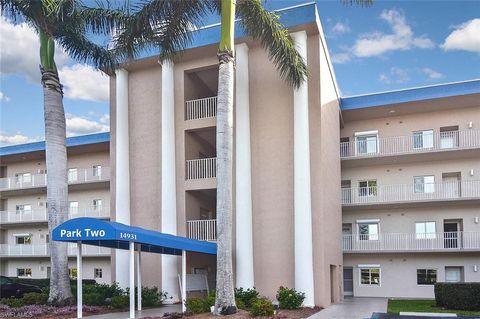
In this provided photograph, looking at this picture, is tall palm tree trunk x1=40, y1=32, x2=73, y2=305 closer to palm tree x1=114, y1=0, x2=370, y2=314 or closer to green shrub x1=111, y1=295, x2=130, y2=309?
green shrub x1=111, y1=295, x2=130, y2=309

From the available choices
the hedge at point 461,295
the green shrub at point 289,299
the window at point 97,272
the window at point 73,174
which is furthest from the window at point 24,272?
the hedge at point 461,295

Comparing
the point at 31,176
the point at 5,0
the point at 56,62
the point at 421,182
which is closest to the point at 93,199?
the point at 31,176

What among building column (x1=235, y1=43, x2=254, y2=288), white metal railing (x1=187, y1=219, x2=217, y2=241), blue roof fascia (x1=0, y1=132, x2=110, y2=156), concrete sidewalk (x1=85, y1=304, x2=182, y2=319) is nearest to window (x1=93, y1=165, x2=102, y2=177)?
blue roof fascia (x1=0, y1=132, x2=110, y2=156)

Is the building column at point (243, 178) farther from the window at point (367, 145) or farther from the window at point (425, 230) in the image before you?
the window at point (425, 230)

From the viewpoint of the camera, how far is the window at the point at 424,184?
1110 inches

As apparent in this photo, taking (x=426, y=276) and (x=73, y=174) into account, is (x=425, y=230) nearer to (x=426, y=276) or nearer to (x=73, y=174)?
(x=426, y=276)

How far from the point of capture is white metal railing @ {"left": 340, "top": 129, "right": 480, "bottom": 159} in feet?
90.5

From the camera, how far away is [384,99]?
28000 mm

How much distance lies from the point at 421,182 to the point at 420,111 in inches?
160

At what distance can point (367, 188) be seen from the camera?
29.4m

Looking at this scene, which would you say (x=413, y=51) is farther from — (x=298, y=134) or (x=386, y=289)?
(x=386, y=289)

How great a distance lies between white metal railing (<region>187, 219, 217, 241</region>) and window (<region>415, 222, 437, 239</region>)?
1225 cm

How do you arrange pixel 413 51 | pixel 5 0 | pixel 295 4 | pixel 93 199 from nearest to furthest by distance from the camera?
pixel 5 0, pixel 295 4, pixel 413 51, pixel 93 199

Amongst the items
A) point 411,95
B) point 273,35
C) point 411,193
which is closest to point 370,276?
point 411,193
